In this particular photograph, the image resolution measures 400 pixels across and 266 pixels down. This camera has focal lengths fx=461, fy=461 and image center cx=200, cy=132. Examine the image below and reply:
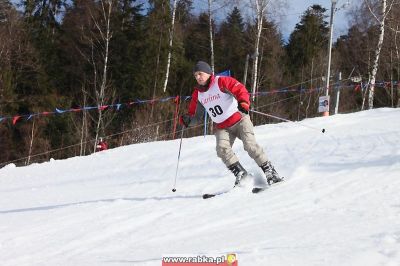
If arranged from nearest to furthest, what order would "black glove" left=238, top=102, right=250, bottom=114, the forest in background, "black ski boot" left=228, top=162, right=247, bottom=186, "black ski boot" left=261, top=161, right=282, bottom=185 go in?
"black glove" left=238, top=102, right=250, bottom=114 < "black ski boot" left=261, top=161, right=282, bottom=185 < "black ski boot" left=228, top=162, right=247, bottom=186 < the forest in background

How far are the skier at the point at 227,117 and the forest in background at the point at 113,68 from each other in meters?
15.9

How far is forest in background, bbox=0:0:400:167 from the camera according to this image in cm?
2481

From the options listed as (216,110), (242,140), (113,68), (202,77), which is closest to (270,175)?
(242,140)

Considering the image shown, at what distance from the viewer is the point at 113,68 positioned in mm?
27609

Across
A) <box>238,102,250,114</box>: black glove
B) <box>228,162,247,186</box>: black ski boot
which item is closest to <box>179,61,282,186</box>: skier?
<box>228,162,247,186</box>: black ski boot

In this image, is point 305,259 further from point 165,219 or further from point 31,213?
point 31,213

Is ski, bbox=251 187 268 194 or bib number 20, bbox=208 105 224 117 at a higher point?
bib number 20, bbox=208 105 224 117

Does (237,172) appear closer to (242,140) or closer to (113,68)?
(242,140)

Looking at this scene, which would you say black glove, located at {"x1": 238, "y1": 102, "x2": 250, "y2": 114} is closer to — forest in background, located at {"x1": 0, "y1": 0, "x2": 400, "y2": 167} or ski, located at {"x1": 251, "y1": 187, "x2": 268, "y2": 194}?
ski, located at {"x1": 251, "y1": 187, "x2": 268, "y2": 194}

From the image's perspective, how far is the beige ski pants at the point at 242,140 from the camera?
17.7ft

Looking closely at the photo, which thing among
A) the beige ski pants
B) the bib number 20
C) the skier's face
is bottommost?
the beige ski pants

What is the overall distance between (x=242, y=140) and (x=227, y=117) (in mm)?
329

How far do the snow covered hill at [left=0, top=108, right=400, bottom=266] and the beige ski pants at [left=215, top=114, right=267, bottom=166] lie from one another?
0.43 meters

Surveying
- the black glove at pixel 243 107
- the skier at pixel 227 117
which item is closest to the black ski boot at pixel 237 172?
the skier at pixel 227 117
